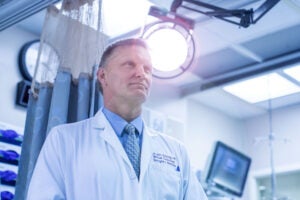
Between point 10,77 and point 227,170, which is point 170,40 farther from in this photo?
point 227,170

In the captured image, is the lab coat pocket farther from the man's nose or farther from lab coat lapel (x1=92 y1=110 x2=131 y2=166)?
the man's nose

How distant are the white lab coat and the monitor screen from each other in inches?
65.3

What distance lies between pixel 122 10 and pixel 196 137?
1.88 m

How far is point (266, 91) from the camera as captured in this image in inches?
170

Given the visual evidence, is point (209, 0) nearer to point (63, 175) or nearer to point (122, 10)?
point (122, 10)

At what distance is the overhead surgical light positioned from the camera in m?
2.39

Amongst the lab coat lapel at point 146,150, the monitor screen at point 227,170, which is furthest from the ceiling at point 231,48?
the lab coat lapel at point 146,150

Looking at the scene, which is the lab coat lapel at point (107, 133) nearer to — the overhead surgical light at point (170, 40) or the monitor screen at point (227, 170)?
the overhead surgical light at point (170, 40)

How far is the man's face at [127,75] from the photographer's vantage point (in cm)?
170

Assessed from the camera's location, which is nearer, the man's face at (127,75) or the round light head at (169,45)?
the man's face at (127,75)

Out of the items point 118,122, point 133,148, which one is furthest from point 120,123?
point 133,148

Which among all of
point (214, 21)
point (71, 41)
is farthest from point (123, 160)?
point (214, 21)

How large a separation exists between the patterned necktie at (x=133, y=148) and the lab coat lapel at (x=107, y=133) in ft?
0.11

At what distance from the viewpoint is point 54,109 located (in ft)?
6.33
